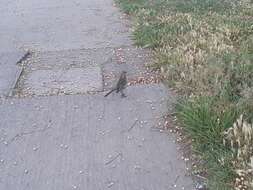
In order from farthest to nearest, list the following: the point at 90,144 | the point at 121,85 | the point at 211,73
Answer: the point at 121,85, the point at 211,73, the point at 90,144

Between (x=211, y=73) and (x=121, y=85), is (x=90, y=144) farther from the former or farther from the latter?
(x=211, y=73)

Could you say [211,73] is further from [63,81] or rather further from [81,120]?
[63,81]

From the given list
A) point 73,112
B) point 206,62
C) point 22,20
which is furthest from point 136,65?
point 22,20

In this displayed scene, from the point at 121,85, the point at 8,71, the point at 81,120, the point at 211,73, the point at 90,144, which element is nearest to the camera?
the point at 90,144

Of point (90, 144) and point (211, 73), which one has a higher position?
point (211, 73)

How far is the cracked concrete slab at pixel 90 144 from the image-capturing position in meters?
4.41

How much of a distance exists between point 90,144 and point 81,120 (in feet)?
1.84

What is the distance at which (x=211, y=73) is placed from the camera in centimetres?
573

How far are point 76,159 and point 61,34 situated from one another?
191 inches

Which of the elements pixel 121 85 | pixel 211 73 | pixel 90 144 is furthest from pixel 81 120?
pixel 211 73

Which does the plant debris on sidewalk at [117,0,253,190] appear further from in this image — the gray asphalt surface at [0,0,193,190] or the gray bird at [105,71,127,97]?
the gray bird at [105,71,127,97]

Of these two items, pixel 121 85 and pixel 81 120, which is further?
pixel 121 85

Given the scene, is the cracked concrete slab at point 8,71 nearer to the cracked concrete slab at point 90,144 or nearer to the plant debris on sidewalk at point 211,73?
the cracked concrete slab at point 90,144

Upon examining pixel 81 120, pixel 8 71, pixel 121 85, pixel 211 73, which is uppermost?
pixel 211 73
